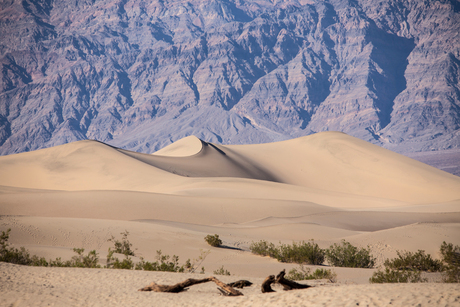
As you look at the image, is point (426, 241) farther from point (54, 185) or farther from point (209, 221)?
point (54, 185)

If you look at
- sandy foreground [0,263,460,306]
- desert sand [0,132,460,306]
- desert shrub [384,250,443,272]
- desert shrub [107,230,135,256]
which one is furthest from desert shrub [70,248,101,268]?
desert shrub [384,250,443,272]

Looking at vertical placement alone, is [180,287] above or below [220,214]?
below

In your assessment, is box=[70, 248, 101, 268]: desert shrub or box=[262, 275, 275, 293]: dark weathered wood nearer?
box=[262, 275, 275, 293]: dark weathered wood

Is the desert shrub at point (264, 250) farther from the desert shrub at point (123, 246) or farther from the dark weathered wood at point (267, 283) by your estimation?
the dark weathered wood at point (267, 283)

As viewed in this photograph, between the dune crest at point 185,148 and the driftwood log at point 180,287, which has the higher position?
the dune crest at point 185,148

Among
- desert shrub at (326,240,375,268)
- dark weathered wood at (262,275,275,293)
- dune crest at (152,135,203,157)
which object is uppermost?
dune crest at (152,135,203,157)

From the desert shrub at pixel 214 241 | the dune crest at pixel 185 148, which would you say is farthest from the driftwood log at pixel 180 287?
the dune crest at pixel 185 148

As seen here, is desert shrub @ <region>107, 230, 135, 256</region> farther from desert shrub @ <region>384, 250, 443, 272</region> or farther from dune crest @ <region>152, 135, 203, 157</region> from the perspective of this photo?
dune crest @ <region>152, 135, 203, 157</region>

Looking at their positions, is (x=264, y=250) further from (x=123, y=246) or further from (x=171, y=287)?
(x=171, y=287)

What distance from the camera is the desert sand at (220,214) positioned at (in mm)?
7668

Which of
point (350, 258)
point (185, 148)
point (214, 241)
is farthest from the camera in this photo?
point (185, 148)

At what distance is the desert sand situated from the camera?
302 inches

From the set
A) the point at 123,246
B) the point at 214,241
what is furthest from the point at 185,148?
the point at 123,246

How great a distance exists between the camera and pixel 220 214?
975 inches
